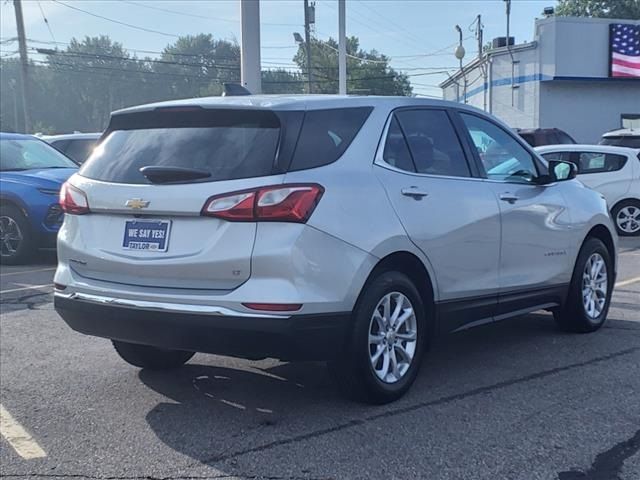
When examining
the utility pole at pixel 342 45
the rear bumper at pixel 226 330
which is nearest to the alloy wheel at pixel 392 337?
the rear bumper at pixel 226 330

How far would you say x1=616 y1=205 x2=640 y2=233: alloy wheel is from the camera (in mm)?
14023

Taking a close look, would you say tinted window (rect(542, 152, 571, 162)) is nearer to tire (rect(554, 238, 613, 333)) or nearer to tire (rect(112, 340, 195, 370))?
tire (rect(554, 238, 613, 333))

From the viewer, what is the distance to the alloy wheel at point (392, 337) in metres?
4.59

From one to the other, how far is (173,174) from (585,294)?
12.5 feet

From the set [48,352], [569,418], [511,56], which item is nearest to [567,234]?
[569,418]

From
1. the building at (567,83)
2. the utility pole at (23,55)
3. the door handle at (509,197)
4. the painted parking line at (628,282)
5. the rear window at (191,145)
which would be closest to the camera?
the rear window at (191,145)

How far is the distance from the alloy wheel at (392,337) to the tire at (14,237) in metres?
7.26

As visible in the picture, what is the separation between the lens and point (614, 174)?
1409 centimetres

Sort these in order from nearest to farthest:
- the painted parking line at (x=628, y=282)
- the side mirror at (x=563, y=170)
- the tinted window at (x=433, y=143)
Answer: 1. the tinted window at (x=433, y=143)
2. the side mirror at (x=563, y=170)
3. the painted parking line at (x=628, y=282)

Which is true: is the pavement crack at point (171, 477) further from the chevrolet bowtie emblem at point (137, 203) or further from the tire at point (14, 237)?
the tire at point (14, 237)

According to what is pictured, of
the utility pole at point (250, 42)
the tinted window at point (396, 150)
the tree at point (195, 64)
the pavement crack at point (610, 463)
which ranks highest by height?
the tree at point (195, 64)

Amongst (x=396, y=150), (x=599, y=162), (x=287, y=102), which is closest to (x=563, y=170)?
(x=396, y=150)

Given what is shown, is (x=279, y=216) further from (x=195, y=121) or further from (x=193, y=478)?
(x=193, y=478)

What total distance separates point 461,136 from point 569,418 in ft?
6.69
